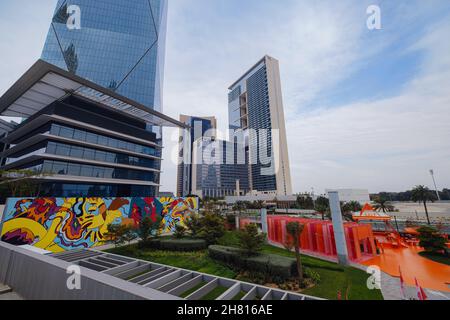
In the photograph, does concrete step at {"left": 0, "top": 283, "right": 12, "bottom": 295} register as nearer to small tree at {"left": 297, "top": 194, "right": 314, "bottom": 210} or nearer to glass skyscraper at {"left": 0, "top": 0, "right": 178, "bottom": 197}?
glass skyscraper at {"left": 0, "top": 0, "right": 178, "bottom": 197}

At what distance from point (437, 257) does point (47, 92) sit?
46376 mm

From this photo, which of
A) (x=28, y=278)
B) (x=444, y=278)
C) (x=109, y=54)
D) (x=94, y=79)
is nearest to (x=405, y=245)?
(x=444, y=278)

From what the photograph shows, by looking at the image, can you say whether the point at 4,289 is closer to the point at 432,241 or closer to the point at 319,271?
the point at 319,271

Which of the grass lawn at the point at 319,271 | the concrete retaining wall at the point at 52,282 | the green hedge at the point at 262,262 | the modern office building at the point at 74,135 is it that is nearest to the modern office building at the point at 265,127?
the modern office building at the point at 74,135

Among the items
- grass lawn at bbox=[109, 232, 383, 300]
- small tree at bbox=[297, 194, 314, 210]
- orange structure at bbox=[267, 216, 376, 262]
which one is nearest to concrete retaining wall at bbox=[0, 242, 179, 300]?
grass lawn at bbox=[109, 232, 383, 300]

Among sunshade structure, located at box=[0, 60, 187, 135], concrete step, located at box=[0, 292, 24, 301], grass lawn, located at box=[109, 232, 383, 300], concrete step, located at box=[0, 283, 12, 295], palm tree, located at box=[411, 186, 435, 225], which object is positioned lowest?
grass lawn, located at box=[109, 232, 383, 300]

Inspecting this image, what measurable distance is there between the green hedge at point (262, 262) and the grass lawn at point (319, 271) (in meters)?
0.73

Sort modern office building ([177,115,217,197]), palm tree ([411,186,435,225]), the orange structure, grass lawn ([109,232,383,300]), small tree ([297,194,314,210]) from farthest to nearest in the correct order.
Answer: modern office building ([177,115,217,197]), small tree ([297,194,314,210]), palm tree ([411,186,435,225]), the orange structure, grass lawn ([109,232,383,300])

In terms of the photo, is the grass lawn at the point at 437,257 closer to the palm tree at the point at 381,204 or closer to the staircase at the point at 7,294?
the palm tree at the point at 381,204

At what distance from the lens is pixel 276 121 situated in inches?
3374

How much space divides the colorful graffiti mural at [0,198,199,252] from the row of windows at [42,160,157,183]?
12.3 meters

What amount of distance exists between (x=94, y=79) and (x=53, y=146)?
27428 millimetres

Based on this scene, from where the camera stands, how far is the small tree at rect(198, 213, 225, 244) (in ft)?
66.0

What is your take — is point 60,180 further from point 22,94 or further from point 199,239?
point 199,239
